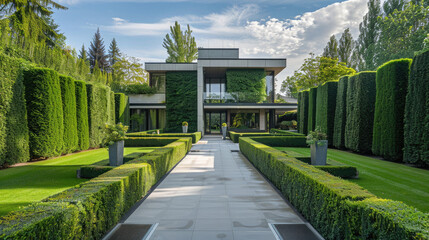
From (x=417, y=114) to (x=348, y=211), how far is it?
29.9 feet

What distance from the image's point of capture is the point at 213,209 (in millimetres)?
4590

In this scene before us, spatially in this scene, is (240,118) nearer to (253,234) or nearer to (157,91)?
(157,91)

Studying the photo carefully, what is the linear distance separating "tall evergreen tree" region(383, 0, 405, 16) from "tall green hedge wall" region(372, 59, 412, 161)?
33073mm

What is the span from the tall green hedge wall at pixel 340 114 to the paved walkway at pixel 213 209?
10.2 m

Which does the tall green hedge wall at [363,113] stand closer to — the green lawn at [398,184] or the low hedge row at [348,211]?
the green lawn at [398,184]

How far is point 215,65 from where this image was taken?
25.4 metres

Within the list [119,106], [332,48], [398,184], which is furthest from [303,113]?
[332,48]

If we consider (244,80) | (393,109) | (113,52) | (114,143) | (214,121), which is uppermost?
(113,52)

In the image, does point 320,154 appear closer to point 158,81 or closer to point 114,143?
point 114,143

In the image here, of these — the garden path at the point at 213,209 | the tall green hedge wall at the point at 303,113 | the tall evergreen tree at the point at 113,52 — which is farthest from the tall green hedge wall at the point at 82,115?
the tall evergreen tree at the point at 113,52

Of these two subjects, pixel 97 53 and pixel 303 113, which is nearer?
pixel 303 113

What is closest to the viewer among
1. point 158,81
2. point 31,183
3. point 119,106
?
point 31,183

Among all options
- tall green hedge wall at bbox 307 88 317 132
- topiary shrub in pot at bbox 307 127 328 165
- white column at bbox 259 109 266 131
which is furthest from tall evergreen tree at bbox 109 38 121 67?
topiary shrub in pot at bbox 307 127 328 165

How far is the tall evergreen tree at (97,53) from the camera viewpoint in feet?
154
